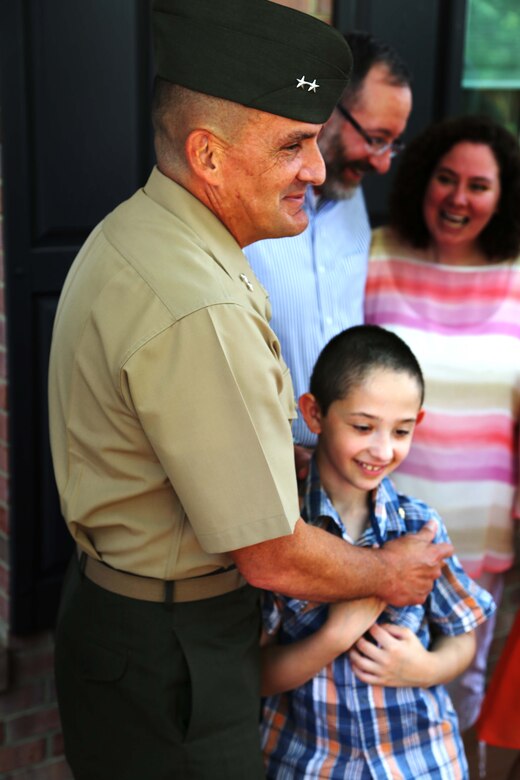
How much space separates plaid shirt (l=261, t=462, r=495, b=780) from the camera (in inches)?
79.8

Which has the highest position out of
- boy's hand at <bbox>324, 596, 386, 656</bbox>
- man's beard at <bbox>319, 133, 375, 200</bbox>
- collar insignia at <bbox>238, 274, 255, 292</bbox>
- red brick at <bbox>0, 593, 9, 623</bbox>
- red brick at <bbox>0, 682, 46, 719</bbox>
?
man's beard at <bbox>319, 133, 375, 200</bbox>

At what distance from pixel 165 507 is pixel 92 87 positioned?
4.45 feet

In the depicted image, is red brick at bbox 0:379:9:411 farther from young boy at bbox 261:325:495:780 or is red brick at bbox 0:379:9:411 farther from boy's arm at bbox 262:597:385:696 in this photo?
boy's arm at bbox 262:597:385:696

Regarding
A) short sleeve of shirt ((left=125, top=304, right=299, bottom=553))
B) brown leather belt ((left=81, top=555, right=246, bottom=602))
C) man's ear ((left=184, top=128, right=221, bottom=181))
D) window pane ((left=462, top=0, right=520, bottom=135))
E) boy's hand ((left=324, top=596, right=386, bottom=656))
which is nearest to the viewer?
short sleeve of shirt ((left=125, top=304, right=299, bottom=553))

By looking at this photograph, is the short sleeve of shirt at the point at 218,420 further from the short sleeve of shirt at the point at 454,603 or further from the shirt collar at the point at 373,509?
the short sleeve of shirt at the point at 454,603

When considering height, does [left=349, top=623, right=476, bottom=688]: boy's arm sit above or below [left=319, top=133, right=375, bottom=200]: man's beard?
below

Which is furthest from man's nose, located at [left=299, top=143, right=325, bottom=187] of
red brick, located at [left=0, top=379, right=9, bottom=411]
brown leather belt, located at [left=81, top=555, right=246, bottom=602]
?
red brick, located at [left=0, top=379, right=9, bottom=411]

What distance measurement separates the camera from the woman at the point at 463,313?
265 cm

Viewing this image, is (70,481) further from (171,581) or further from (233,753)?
(233,753)

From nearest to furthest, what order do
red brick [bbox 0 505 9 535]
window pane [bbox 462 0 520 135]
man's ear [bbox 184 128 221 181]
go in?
man's ear [bbox 184 128 221 181], red brick [bbox 0 505 9 535], window pane [bbox 462 0 520 135]

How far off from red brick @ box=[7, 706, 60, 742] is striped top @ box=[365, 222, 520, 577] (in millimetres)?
1240

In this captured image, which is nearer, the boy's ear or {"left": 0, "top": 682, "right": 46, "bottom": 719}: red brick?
the boy's ear

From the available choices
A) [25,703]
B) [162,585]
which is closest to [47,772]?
[25,703]

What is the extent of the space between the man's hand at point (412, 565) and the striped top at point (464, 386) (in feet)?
2.01
